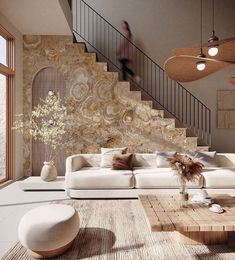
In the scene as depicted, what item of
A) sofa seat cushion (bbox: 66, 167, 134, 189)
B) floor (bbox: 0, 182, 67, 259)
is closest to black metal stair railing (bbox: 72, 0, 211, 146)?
sofa seat cushion (bbox: 66, 167, 134, 189)

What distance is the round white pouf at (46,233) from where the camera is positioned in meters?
2.76

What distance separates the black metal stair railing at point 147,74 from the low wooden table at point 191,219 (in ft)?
16.1

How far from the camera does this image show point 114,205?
4.69 metres

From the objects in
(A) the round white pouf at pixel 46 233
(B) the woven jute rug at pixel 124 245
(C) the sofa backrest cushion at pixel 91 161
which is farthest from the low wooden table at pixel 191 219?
(C) the sofa backrest cushion at pixel 91 161

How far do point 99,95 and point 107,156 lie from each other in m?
2.04

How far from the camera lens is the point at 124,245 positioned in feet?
10.2

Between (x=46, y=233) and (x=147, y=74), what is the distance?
265 inches

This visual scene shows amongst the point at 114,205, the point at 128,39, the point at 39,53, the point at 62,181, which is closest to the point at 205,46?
the point at 114,205

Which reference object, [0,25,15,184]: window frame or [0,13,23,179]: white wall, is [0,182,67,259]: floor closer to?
[0,25,15,184]: window frame

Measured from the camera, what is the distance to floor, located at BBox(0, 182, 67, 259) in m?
3.33

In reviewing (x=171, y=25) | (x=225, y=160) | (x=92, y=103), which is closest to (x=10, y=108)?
(x=92, y=103)

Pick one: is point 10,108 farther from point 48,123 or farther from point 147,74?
point 147,74

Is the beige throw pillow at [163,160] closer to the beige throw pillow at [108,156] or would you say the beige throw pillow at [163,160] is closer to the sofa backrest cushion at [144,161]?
the sofa backrest cushion at [144,161]

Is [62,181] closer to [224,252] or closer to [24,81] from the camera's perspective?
[24,81]
